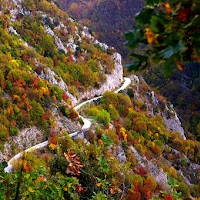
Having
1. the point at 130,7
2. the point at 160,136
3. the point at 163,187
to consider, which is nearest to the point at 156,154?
the point at 160,136

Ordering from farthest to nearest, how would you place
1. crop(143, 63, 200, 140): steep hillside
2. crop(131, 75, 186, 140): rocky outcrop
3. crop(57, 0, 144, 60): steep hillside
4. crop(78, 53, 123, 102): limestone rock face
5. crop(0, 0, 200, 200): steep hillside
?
crop(57, 0, 144, 60): steep hillside
crop(143, 63, 200, 140): steep hillside
crop(131, 75, 186, 140): rocky outcrop
crop(78, 53, 123, 102): limestone rock face
crop(0, 0, 200, 200): steep hillside

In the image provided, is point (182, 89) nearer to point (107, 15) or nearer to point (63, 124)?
point (107, 15)

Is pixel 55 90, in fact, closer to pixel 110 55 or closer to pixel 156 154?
pixel 156 154

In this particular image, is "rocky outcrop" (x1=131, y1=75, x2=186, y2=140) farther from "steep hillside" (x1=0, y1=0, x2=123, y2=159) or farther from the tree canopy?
the tree canopy

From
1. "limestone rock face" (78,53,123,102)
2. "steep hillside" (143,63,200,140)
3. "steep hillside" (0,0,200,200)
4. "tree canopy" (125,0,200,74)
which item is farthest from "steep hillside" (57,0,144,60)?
"tree canopy" (125,0,200,74)

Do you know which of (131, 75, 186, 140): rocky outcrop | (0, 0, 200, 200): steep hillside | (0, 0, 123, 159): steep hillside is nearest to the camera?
(0, 0, 200, 200): steep hillside

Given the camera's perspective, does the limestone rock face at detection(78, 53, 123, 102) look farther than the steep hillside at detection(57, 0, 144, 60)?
No

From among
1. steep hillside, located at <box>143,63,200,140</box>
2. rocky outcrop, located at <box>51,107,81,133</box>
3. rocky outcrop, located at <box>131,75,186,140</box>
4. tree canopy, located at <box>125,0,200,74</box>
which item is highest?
steep hillside, located at <box>143,63,200,140</box>
